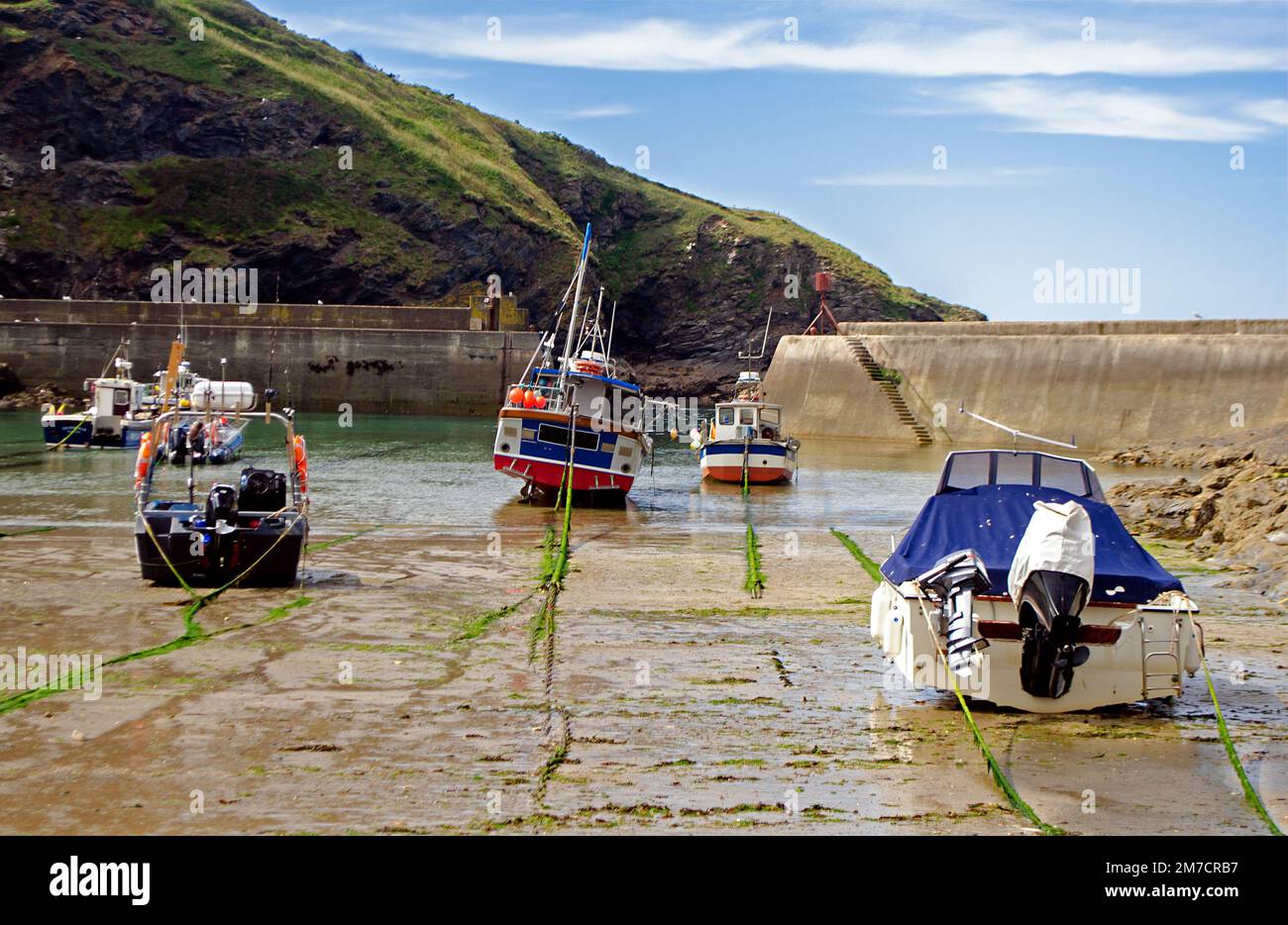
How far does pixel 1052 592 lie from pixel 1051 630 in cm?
27

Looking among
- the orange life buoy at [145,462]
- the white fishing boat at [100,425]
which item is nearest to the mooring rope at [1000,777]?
the orange life buoy at [145,462]

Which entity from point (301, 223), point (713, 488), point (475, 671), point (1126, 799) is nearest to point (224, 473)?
point (713, 488)

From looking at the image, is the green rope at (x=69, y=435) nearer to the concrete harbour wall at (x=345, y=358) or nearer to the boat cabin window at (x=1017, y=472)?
the concrete harbour wall at (x=345, y=358)

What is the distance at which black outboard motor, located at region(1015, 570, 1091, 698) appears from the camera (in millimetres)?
9406

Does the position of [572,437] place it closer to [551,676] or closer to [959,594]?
Answer: [551,676]

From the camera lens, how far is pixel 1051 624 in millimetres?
9430

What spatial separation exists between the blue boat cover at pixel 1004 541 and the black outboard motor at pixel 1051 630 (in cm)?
33

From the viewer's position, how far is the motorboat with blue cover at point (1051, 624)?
9.46 metres

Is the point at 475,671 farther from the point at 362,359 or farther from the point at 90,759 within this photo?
the point at 362,359

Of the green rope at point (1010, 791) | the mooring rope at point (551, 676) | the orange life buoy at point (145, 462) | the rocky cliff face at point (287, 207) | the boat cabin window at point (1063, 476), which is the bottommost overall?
the mooring rope at point (551, 676)

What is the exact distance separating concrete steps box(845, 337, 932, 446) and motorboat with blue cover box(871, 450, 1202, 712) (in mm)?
43548

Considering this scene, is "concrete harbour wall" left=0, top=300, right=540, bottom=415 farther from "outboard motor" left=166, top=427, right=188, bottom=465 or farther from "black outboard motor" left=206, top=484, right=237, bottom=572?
"black outboard motor" left=206, top=484, right=237, bottom=572

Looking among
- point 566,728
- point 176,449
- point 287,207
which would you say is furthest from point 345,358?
point 566,728

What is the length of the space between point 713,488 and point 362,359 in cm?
4163
